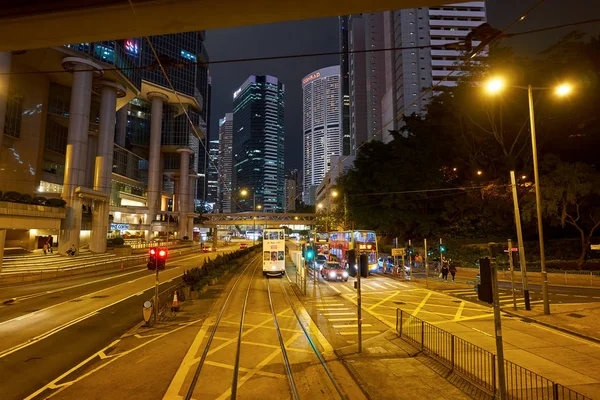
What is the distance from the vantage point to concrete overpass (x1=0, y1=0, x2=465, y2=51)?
5527mm

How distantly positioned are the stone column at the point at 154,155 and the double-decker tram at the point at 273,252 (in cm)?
5355

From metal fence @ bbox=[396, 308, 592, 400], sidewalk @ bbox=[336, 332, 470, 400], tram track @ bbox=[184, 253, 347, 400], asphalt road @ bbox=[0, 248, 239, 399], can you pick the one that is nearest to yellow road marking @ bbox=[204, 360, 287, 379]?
tram track @ bbox=[184, 253, 347, 400]

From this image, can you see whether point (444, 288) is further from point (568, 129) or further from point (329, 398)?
point (568, 129)

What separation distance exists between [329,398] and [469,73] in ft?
128

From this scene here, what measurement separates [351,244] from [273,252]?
720 centimetres

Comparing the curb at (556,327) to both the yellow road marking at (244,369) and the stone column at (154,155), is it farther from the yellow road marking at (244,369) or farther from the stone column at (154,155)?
the stone column at (154,155)

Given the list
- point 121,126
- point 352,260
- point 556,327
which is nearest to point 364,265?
point 352,260

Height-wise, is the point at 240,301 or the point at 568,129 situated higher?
the point at 568,129

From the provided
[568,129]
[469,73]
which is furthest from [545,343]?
[469,73]

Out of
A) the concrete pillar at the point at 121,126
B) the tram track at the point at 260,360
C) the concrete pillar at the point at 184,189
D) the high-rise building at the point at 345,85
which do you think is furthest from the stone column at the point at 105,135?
the high-rise building at the point at 345,85

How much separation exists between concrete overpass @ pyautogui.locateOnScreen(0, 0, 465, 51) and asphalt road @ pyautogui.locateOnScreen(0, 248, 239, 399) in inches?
305

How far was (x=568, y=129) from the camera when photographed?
32.2 meters

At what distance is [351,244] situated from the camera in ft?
97.8

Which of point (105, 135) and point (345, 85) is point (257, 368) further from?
point (345, 85)
